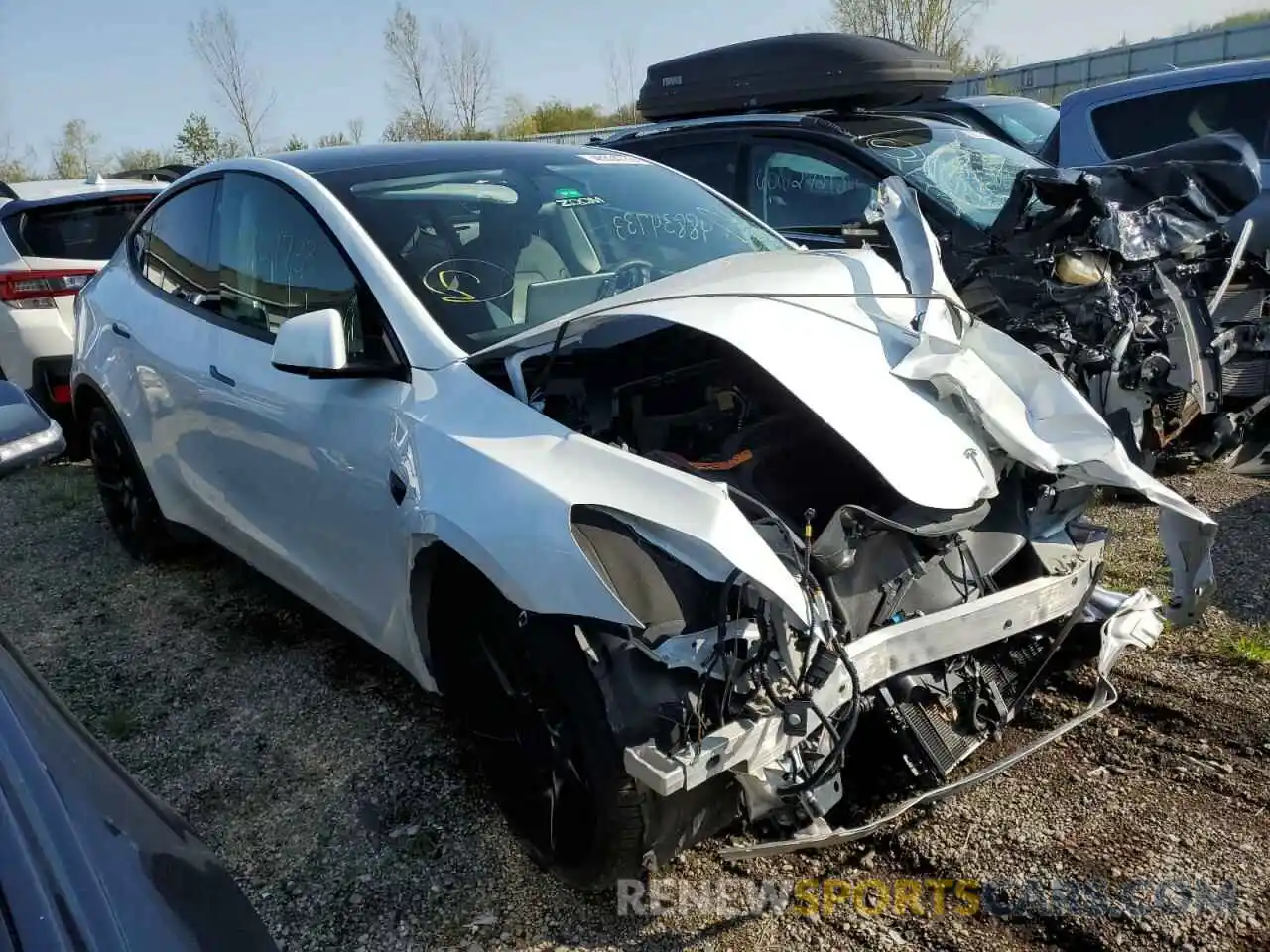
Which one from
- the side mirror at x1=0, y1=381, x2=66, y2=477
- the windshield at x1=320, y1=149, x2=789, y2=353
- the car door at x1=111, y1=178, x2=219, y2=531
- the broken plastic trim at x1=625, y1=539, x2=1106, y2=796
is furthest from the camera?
the car door at x1=111, y1=178, x2=219, y2=531

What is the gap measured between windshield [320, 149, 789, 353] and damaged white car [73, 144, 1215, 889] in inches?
0.5

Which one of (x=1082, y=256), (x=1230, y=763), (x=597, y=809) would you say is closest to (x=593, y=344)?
(x=597, y=809)

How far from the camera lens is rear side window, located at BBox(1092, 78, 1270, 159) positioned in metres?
6.69

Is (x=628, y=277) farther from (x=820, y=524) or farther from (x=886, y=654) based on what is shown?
(x=886, y=654)

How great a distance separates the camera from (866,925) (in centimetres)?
233

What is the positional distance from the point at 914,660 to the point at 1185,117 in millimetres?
6200

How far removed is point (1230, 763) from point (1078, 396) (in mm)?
1093

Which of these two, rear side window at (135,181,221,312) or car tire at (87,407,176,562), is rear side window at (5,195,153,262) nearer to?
car tire at (87,407,176,562)

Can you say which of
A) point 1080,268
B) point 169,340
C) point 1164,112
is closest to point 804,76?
point 1164,112

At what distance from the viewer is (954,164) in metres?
5.70

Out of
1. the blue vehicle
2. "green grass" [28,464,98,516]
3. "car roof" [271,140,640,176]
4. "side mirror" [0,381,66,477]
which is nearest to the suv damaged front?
"side mirror" [0,381,66,477]

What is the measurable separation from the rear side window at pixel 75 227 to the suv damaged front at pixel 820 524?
4.93 m

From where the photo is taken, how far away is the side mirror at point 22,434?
7.18 feet

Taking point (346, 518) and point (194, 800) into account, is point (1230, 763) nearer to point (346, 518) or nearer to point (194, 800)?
point (346, 518)
